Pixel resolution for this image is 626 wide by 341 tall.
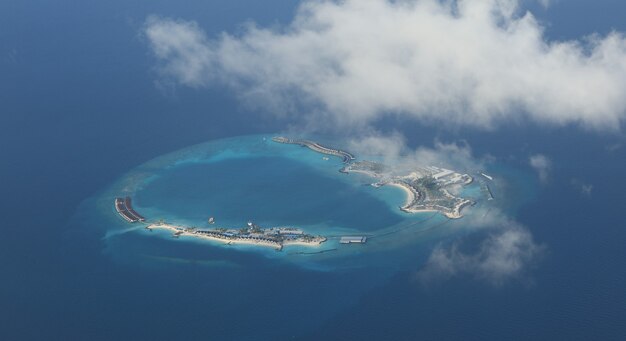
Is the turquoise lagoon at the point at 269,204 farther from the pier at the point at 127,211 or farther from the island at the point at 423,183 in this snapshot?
the island at the point at 423,183

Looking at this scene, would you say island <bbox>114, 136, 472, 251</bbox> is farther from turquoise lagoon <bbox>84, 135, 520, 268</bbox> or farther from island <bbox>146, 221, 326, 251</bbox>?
turquoise lagoon <bbox>84, 135, 520, 268</bbox>

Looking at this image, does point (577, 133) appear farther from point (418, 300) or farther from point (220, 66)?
point (220, 66)

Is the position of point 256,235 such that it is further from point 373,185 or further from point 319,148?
point 319,148

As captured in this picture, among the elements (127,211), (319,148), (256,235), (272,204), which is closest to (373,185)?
(272,204)

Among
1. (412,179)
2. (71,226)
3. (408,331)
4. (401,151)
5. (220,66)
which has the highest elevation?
(220,66)

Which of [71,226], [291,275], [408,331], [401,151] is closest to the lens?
[408,331]

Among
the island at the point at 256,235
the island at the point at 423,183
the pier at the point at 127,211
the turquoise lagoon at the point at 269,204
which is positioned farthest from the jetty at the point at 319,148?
the pier at the point at 127,211

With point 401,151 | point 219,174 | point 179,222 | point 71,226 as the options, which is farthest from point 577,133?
point 71,226
